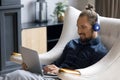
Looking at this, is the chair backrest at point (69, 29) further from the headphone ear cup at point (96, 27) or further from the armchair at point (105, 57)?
the headphone ear cup at point (96, 27)

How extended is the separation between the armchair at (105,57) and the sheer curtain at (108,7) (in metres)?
1.47

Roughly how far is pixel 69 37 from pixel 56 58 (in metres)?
0.27

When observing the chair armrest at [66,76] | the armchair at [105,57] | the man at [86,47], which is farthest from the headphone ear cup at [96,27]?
the chair armrest at [66,76]

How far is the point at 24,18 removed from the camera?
4.23m

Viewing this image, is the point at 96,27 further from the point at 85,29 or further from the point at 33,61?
the point at 33,61

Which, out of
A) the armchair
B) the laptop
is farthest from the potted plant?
the laptop

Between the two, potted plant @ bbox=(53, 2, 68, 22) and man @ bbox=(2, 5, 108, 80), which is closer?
man @ bbox=(2, 5, 108, 80)

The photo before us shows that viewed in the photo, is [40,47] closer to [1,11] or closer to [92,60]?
[1,11]

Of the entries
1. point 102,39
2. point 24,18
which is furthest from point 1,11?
point 102,39

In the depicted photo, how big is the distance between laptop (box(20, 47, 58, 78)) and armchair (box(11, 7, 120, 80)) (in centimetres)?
21

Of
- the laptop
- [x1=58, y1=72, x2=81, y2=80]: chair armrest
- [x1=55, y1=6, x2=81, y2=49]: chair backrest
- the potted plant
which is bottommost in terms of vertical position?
[x1=58, y1=72, x2=81, y2=80]: chair armrest

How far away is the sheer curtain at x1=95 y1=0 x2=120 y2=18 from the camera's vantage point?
4.14 m

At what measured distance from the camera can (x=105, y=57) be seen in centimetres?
220

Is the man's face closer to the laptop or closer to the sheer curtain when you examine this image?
the laptop
